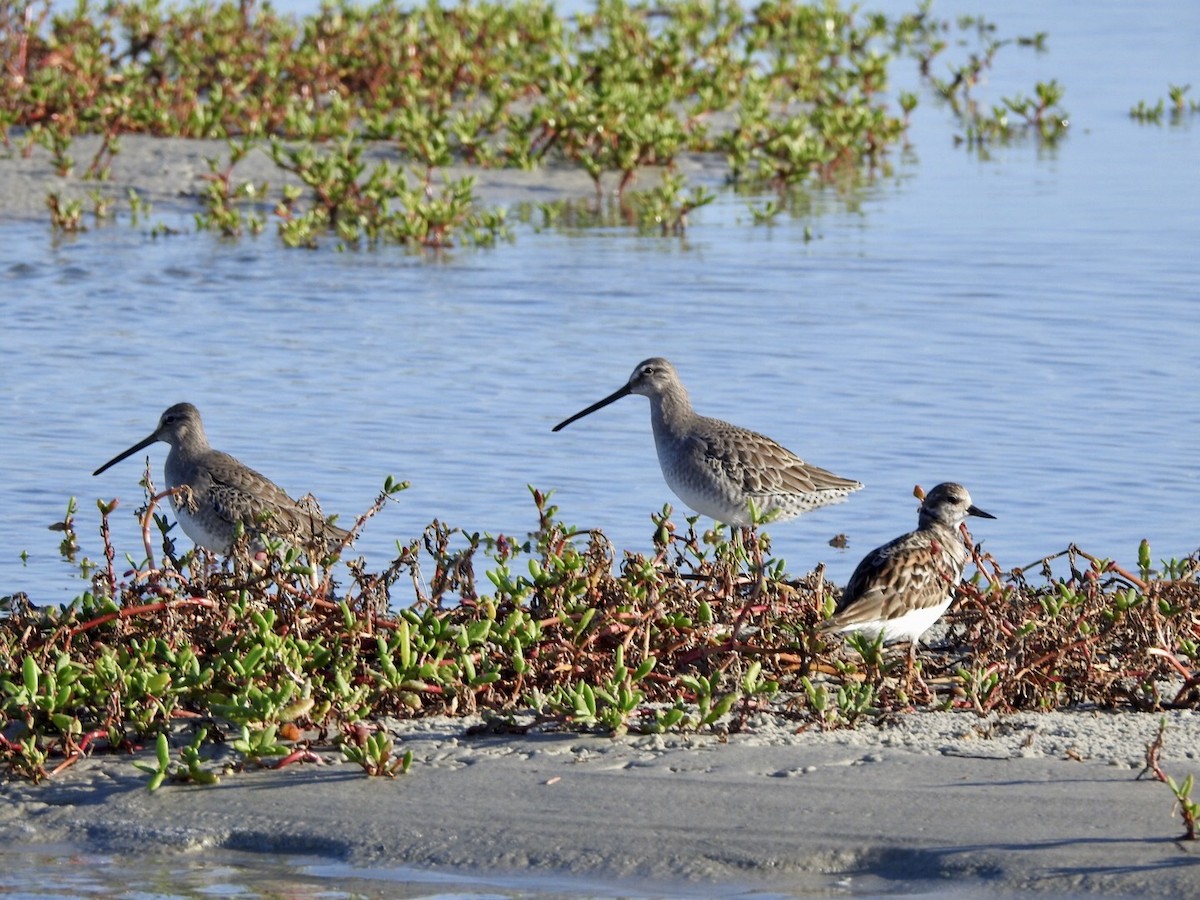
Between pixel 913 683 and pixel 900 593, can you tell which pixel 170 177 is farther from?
pixel 913 683

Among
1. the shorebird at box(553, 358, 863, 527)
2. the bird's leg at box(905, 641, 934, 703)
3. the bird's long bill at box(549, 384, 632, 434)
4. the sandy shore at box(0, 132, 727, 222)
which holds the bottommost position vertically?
the bird's leg at box(905, 641, 934, 703)

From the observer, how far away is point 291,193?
48.2 ft

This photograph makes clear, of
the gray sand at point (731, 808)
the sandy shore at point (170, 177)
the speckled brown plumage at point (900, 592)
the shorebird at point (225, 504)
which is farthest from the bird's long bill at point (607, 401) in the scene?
the sandy shore at point (170, 177)

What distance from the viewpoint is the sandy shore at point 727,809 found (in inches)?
193

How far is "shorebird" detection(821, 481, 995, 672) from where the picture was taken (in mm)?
6137

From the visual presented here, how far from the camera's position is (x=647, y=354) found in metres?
11.8

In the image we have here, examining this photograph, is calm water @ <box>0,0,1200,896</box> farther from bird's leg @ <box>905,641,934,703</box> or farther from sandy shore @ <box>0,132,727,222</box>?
bird's leg @ <box>905,641,934,703</box>

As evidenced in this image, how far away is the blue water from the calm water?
25 millimetres

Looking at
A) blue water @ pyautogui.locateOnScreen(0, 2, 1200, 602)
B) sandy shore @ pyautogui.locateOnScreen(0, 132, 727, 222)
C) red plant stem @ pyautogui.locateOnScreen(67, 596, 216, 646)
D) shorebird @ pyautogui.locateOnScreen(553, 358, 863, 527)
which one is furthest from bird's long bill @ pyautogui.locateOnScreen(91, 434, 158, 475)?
sandy shore @ pyautogui.locateOnScreen(0, 132, 727, 222)

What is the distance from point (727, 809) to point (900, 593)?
1311 mm

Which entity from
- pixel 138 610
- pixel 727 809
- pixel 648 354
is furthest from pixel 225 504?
pixel 648 354

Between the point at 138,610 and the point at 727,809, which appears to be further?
the point at 138,610

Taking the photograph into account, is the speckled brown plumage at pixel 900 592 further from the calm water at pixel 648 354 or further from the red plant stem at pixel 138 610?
the red plant stem at pixel 138 610

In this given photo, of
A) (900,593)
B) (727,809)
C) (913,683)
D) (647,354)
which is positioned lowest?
(727,809)
